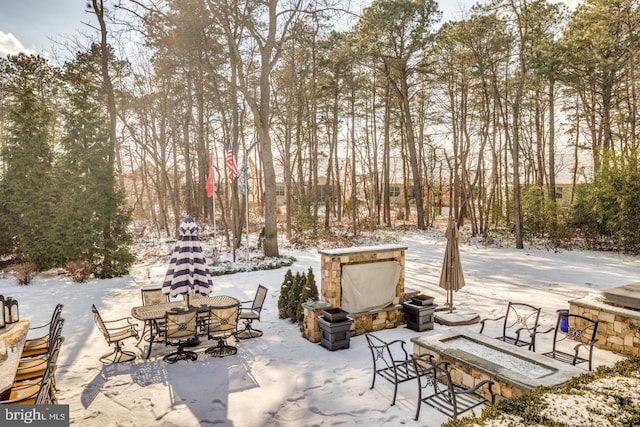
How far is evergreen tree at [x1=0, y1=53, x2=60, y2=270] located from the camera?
12.8m

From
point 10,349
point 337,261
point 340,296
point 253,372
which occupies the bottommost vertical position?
point 253,372

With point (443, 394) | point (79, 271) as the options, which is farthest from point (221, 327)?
point (79, 271)

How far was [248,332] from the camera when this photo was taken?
7270 mm

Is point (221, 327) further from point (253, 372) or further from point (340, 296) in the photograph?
point (340, 296)

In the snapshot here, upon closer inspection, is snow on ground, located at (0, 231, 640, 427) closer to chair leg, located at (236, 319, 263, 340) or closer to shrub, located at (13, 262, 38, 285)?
chair leg, located at (236, 319, 263, 340)

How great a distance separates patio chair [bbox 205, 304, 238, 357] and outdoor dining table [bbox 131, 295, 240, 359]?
0.14m

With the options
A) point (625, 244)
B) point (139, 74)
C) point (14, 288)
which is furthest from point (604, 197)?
point (139, 74)

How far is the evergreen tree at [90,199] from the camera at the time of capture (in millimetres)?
12438

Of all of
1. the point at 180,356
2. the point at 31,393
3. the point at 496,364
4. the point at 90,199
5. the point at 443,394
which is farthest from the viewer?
the point at 90,199

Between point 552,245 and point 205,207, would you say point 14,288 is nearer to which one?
point 205,207

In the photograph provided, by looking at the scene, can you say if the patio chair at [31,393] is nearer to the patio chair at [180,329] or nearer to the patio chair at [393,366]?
the patio chair at [180,329]

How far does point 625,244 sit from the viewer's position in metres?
14.4

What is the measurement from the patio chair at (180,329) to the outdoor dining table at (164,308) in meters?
0.23

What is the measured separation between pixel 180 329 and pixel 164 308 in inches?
41.6
